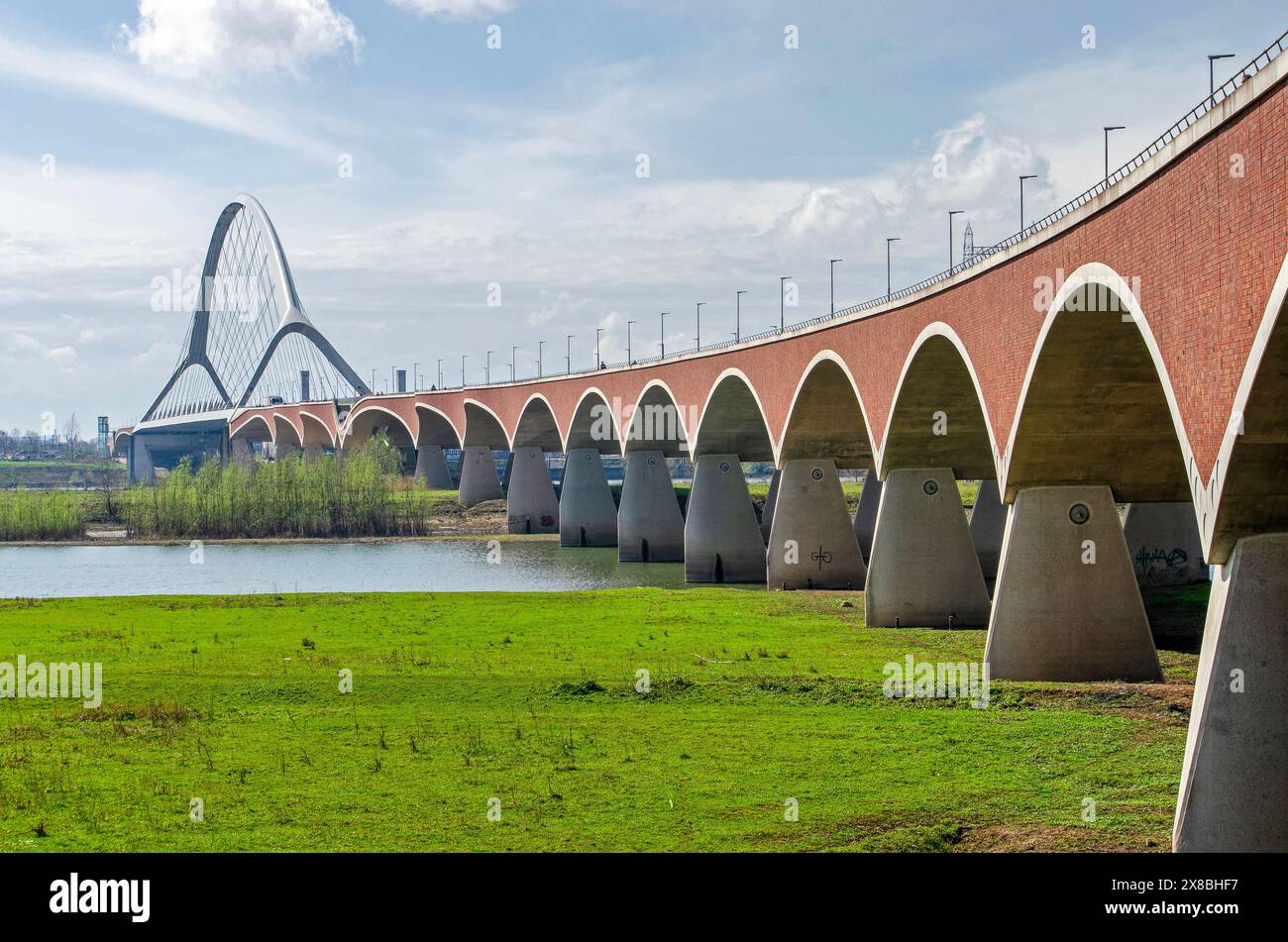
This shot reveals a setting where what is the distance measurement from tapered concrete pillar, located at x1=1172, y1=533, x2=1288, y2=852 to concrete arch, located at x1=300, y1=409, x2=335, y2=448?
15148cm

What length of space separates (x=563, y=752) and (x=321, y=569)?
57578 mm

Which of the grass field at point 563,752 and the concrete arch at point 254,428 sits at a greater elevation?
the concrete arch at point 254,428

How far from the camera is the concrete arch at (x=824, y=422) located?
57781 millimetres

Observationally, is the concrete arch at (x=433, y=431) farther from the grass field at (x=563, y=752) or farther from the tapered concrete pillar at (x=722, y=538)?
the grass field at (x=563, y=752)

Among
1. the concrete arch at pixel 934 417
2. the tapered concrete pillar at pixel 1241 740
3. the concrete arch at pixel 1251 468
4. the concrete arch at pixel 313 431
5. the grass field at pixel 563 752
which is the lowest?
the grass field at pixel 563 752

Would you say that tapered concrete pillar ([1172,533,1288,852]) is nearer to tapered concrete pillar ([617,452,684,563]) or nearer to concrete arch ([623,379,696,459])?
concrete arch ([623,379,696,459])

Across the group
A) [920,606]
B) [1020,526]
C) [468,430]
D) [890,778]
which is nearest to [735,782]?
[890,778]

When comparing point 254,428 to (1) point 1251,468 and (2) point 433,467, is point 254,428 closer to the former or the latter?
(2) point 433,467

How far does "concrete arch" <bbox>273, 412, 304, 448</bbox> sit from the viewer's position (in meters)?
175

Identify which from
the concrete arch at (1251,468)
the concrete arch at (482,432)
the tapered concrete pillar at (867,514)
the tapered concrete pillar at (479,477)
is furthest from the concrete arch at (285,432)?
the concrete arch at (1251,468)

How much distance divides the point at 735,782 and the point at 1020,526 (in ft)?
49.6

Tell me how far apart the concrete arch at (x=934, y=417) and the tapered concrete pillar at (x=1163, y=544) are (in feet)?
32.9

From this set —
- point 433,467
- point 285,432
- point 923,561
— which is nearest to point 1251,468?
point 923,561

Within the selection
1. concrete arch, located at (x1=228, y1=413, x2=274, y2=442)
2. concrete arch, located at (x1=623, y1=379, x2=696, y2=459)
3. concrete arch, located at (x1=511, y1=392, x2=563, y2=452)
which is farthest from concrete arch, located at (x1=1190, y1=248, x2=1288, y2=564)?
concrete arch, located at (x1=228, y1=413, x2=274, y2=442)
